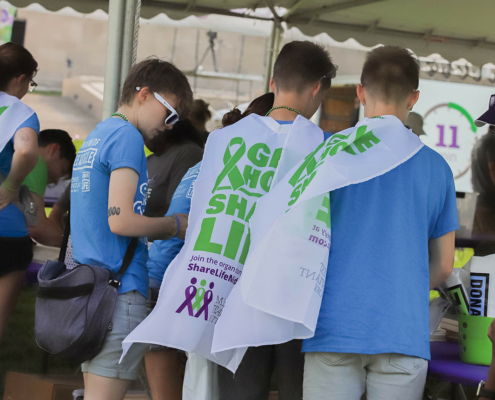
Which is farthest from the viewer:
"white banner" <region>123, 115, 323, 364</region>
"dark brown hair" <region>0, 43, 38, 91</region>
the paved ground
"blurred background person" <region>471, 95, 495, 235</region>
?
the paved ground

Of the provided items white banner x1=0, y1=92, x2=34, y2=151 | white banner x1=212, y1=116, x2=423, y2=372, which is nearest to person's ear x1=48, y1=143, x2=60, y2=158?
white banner x1=0, y1=92, x2=34, y2=151

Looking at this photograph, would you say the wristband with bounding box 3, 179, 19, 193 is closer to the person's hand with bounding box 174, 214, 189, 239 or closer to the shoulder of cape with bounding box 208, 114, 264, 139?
the person's hand with bounding box 174, 214, 189, 239

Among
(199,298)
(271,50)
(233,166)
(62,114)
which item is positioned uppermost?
(62,114)

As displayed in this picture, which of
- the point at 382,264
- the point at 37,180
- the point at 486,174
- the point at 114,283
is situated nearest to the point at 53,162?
the point at 37,180

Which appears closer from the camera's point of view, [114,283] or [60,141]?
[114,283]

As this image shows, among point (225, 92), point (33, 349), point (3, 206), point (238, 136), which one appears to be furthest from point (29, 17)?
point (238, 136)

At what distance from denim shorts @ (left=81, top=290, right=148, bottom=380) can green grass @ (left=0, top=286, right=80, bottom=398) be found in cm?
160

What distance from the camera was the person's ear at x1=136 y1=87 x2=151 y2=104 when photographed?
5.54ft

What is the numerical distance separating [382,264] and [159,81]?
0.82 metres

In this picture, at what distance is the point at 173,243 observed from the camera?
6.49 ft

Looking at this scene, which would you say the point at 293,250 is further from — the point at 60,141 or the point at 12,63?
the point at 60,141

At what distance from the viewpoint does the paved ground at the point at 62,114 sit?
Result: 10203 millimetres

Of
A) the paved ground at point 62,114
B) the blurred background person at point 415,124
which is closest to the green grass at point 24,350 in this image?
the blurred background person at point 415,124

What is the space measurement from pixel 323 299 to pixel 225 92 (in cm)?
940
